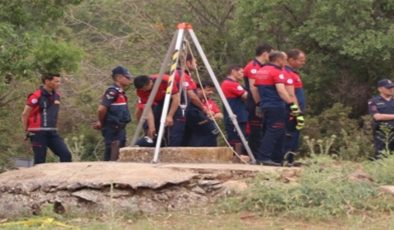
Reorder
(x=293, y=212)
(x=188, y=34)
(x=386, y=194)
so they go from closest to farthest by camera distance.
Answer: (x=293, y=212) < (x=386, y=194) < (x=188, y=34)

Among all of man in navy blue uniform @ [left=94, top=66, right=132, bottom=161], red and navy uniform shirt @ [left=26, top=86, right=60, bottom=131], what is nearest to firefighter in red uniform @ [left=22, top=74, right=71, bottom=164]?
red and navy uniform shirt @ [left=26, top=86, right=60, bottom=131]

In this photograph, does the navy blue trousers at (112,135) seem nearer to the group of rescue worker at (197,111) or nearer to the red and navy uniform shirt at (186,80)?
the group of rescue worker at (197,111)

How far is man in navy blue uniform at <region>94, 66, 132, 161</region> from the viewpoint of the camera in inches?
445

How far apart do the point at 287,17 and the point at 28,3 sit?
6000 mm

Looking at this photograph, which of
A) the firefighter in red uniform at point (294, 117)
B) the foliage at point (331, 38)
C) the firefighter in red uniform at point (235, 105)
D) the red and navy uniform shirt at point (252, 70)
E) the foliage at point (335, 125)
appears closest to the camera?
the firefighter in red uniform at point (294, 117)

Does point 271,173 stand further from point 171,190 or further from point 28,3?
point 28,3

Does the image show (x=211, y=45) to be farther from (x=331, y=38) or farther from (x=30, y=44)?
(x=30, y=44)

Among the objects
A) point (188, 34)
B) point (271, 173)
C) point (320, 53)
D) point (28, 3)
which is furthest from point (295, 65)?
point (320, 53)

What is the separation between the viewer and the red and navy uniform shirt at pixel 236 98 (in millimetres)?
11750

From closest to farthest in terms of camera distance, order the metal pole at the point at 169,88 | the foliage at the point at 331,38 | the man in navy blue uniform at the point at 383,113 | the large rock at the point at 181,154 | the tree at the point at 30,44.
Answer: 1. the metal pole at the point at 169,88
2. the large rock at the point at 181,154
3. the man in navy blue uniform at the point at 383,113
4. the tree at the point at 30,44
5. the foliage at the point at 331,38

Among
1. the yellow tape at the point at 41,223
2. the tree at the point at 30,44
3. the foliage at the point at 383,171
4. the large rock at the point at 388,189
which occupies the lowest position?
the yellow tape at the point at 41,223

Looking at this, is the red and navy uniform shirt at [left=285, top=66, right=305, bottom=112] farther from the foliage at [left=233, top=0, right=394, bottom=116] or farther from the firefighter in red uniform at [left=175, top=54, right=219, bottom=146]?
the foliage at [left=233, top=0, right=394, bottom=116]

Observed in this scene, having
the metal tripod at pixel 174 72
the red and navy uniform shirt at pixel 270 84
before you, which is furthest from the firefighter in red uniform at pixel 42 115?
the red and navy uniform shirt at pixel 270 84

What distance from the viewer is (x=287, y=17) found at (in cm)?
1895
